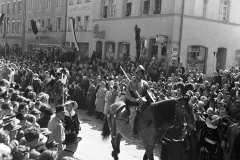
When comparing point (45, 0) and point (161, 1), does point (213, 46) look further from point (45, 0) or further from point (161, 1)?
point (45, 0)

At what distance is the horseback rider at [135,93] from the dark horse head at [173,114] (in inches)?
26.0

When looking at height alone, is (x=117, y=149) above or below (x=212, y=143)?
below

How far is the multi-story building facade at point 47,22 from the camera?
125 feet

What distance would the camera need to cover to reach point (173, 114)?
779 cm

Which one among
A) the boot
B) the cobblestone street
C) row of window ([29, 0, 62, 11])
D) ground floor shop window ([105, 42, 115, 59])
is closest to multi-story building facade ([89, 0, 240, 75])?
ground floor shop window ([105, 42, 115, 59])

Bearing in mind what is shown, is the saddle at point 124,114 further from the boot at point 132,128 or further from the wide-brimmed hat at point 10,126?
the wide-brimmed hat at point 10,126

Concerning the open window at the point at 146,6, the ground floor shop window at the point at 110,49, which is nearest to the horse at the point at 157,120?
the open window at the point at 146,6

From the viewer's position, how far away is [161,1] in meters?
24.4

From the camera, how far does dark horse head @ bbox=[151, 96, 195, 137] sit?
24.4 ft

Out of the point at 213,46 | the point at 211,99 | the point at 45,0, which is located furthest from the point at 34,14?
the point at 211,99

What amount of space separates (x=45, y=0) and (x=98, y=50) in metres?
15.4

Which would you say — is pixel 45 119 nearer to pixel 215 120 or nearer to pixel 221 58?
pixel 215 120

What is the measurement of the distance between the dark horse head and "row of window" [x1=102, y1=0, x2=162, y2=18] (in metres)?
17.8

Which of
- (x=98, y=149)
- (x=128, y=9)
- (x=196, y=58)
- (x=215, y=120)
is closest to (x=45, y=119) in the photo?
(x=98, y=149)
